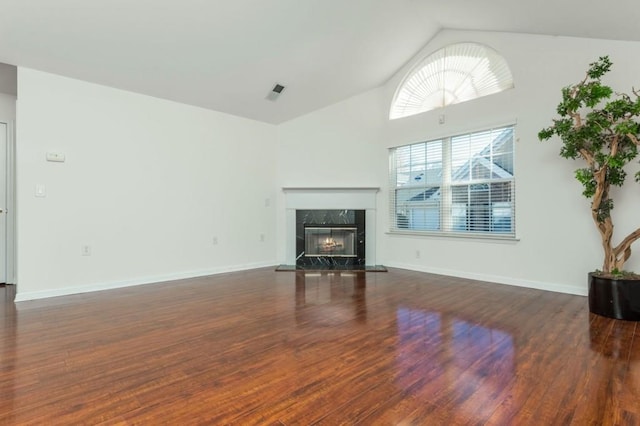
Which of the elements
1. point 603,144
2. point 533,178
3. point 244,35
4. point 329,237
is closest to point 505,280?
point 533,178

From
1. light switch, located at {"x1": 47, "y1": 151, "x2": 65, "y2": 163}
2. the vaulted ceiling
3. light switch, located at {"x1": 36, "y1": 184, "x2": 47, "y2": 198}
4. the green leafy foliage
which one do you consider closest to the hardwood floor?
light switch, located at {"x1": 36, "y1": 184, "x2": 47, "y2": 198}

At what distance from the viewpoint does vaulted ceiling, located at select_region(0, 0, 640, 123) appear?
114 inches

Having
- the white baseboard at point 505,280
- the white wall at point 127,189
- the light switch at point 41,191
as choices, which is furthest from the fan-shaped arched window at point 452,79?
the light switch at point 41,191

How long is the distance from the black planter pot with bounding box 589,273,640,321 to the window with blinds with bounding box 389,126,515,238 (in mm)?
1277

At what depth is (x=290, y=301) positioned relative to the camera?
334cm

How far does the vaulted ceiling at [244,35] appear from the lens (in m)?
2.91

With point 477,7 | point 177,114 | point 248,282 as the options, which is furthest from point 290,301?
point 477,7

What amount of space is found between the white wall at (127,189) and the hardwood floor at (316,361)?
59 centimetres

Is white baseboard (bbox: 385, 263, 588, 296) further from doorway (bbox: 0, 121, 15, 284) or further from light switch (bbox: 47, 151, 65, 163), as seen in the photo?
doorway (bbox: 0, 121, 15, 284)

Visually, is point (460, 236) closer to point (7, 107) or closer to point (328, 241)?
point (328, 241)

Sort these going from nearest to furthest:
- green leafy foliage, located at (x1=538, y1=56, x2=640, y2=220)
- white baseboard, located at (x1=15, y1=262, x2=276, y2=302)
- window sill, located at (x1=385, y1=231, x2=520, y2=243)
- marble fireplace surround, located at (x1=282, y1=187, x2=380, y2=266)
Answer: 1. green leafy foliage, located at (x1=538, y1=56, x2=640, y2=220)
2. white baseboard, located at (x1=15, y1=262, x2=276, y2=302)
3. window sill, located at (x1=385, y1=231, x2=520, y2=243)
4. marble fireplace surround, located at (x1=282, y1=187, x2=380, y2=266)

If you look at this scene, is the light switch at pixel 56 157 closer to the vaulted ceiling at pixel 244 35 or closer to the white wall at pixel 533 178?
the vaulted ceiling at pixel 244 35

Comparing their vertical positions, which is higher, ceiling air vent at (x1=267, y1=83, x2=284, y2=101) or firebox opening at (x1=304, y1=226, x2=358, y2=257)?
ceiling air vent at (x1=267, y1=83, x2=284, y2=101)

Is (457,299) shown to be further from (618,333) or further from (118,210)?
(118,210)
